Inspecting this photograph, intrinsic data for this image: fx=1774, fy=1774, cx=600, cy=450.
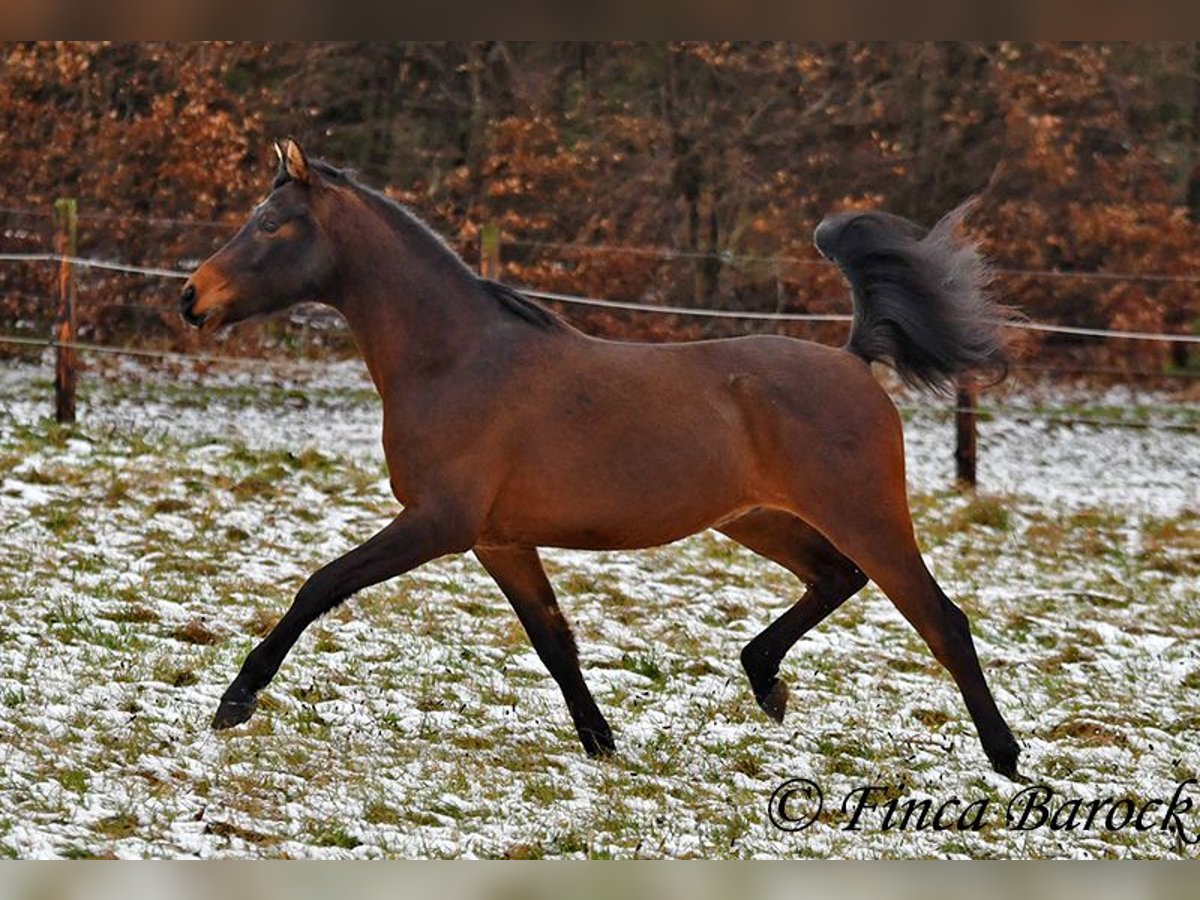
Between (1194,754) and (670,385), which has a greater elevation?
(670,385)

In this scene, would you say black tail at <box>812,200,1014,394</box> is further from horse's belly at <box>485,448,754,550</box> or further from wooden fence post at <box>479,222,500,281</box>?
wooden fence post at <box>479,222,500,281</box>

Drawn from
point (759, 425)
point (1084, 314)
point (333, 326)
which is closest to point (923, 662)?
point (759, 425)

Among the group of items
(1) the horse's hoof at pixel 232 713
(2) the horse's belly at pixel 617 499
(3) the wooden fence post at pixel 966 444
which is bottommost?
(3) the wooden fence post at pixel 966 444

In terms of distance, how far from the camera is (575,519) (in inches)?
218

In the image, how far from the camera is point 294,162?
18.3 feet

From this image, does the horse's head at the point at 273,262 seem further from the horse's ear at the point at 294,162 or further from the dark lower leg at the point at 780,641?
the dark lower leg at the point at 780,641

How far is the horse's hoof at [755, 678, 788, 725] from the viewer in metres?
5.96

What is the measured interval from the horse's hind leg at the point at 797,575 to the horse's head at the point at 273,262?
1631 mm

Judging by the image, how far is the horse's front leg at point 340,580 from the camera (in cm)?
526

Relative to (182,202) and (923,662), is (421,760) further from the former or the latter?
(182,202)

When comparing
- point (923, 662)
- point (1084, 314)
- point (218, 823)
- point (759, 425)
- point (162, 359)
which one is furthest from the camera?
point (1084, 314)

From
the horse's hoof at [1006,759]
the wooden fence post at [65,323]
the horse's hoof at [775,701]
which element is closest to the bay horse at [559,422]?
the horse's hoof at [1006,759]

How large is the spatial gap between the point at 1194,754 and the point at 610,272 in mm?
10935

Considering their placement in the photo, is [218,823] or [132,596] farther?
[132,596]
